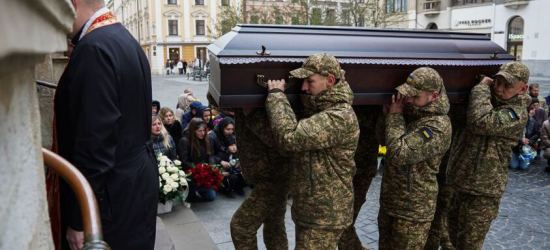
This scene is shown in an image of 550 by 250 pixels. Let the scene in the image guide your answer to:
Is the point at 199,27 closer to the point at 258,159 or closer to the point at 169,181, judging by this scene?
the point at 169,181

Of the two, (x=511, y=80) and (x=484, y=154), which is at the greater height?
(x=511, y=80)

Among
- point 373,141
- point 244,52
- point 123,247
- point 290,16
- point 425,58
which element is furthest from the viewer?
point 290,16

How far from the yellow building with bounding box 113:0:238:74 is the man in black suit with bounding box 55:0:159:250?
133ft

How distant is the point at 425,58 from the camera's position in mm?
3389

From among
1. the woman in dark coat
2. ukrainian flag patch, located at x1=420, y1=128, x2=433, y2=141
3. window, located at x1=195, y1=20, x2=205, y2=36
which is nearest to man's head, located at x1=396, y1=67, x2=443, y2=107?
ukrainian flag patch, located at x1=420, y1=128, x2=433, y2=141

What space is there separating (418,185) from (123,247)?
2.00 metres

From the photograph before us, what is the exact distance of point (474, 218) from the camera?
→ 3521mm

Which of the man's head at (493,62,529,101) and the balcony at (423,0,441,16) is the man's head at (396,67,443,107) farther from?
the balcony at (423,0,441,16)

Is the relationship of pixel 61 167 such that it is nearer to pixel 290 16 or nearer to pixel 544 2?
pixel 290 16

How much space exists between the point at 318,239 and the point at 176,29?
42.4 meters

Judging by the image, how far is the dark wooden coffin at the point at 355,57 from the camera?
114 inches

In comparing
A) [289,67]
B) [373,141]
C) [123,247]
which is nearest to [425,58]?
[373,141]

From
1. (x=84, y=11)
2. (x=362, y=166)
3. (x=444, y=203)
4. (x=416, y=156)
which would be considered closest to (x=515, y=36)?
(x=444, y=203)

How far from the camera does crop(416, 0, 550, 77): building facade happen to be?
23.5m
